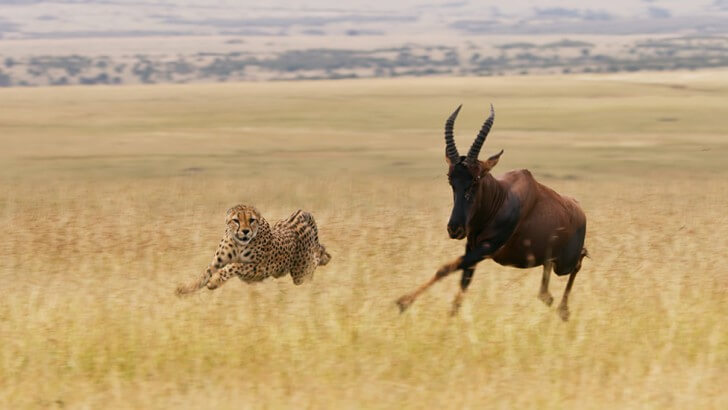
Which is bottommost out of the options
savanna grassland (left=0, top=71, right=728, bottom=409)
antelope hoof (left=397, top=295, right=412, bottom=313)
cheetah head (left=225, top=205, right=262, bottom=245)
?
savanna grassland (left=0, top=71, right=728, bottom=409)

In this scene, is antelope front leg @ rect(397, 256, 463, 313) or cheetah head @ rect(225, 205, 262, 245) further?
cheetah head @ rect(225, 205, 262, 245)

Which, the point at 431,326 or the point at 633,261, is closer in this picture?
the point at 431,326

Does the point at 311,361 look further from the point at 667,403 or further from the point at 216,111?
the point at 216,111

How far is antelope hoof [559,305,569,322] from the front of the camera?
374 inches

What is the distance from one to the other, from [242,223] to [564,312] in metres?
2.47

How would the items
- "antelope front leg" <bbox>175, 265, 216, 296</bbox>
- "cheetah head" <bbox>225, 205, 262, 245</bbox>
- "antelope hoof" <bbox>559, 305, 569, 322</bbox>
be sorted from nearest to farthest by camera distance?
"antelope hoof" <bbox>559, 305, 569, 322</bbox> → "cheetah head" <bbox>225, 205, 262, 245</bbox> → "antelope front leg" <bbox>175, 265, 216, 296</bbox>

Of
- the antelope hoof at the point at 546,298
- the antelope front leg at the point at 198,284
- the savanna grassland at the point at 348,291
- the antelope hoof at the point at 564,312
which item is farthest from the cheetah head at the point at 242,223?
the antelope hoof at the point at 564,312

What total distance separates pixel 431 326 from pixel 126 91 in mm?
54417

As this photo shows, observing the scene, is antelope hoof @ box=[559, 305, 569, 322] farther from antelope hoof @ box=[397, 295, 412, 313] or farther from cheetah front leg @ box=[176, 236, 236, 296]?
cheetah front leg @ box=[176, 236, 236, 296]

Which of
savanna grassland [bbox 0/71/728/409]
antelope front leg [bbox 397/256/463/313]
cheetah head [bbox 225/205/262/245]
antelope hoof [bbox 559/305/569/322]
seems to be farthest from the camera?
cheetah head [bbox 225/205/262/245]

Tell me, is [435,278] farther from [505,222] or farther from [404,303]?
[505,222]

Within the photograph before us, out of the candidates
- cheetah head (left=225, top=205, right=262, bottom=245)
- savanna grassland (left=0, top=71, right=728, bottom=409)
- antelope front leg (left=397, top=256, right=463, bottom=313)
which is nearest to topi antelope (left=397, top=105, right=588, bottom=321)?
antelope front leg (left=397, top=256, right=463, bottom=313)

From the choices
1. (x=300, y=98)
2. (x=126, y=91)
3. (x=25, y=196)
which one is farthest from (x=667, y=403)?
(x=126, y=91)

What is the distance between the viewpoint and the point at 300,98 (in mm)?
54719
